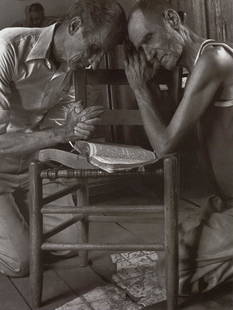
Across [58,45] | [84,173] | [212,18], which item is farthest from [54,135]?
[212,18]

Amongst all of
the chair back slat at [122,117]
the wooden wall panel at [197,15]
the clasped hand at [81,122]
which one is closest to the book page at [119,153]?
the clasped hand at [81,122]

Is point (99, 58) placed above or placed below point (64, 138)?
above

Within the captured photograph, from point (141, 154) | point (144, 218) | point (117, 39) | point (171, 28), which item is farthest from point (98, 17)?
point (144, 218)

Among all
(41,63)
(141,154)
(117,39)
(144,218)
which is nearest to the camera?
(141,154)

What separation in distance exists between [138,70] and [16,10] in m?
0.63

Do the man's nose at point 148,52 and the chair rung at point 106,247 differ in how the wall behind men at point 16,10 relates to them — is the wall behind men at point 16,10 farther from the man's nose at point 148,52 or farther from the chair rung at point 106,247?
the chair rung at point 106,247

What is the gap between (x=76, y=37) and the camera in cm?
133

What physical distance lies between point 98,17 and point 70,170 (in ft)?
1.51

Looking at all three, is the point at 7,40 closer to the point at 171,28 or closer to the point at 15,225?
the point at 171,28

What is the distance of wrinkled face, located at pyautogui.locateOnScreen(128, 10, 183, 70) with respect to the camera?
1282 mm

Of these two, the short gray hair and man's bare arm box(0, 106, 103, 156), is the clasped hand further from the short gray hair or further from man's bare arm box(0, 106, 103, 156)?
the short gray hair

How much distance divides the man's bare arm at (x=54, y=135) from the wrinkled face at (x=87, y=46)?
0.49ft

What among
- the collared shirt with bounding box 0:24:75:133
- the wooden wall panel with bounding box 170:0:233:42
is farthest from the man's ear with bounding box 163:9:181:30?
the wooden wall panel with bounding box 170:0:233:42

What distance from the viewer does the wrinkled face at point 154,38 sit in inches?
50.5
